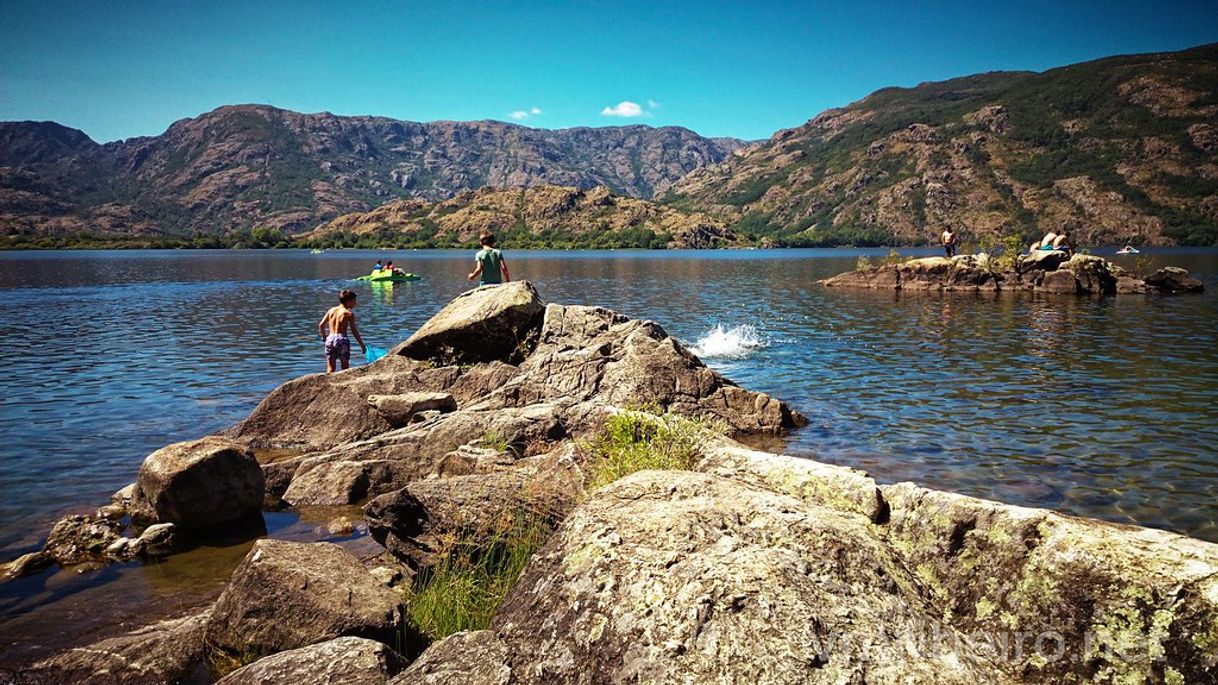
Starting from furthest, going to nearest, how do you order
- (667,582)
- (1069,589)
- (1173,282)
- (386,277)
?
(386,277)
(1173,282)
(667,582)
(1069,589)

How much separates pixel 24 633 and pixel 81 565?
205 cm

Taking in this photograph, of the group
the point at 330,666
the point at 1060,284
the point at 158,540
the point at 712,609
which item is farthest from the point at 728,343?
the point at 1060,284

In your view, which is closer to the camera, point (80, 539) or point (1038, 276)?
point (80, 539)

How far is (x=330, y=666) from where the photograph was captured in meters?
5.18

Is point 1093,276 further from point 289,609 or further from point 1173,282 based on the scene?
point 289,609

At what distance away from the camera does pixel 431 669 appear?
193 inches

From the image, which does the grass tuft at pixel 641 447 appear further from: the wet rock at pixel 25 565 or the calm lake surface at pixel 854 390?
the wet rock at pixel 25 565

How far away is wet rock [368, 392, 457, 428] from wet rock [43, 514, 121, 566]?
5.60 meters

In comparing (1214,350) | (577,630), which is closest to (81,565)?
(577,630)

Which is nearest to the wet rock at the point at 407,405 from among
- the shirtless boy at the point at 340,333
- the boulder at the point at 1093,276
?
the shirtless boy at the point at 340,333

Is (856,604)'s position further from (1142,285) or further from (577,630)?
(1142,285)

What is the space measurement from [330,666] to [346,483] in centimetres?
775

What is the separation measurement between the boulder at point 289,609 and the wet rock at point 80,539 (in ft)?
17.4

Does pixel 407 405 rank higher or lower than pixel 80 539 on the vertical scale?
higher
